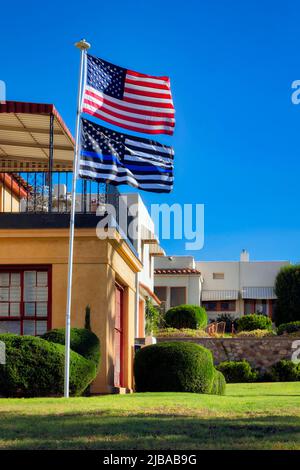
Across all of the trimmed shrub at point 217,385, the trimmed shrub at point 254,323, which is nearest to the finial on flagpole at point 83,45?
the trimmed shrub at point 217,385

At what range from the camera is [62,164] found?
2527cm

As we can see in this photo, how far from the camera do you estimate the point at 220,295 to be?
2315 inches

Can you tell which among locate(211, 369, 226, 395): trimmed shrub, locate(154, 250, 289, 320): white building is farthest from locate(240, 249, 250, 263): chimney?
locate(211, 369, 226, 395): trimmed shrub

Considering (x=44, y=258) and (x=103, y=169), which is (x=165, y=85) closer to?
(x=103, y=169)

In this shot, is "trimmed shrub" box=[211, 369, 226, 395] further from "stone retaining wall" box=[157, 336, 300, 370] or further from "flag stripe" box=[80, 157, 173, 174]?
"stone retaining wall" box=[157, 336, 300, 370]

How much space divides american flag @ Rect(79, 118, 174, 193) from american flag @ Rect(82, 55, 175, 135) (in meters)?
0.35

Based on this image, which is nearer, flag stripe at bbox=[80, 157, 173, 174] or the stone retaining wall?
flag stripe at bbox=[80, 157, 173, 174]

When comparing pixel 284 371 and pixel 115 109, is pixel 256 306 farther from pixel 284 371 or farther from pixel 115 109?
pixel 115 109

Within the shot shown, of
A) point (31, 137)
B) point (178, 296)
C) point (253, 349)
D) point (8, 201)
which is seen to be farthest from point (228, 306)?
point (31, 137)

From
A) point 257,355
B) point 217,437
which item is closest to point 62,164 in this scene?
point 257,355

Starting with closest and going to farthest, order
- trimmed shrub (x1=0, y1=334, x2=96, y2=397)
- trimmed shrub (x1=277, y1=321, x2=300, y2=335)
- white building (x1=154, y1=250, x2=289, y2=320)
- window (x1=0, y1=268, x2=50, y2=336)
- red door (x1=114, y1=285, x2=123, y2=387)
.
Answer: trimmed shrub (x1=0, y1=334, x2=96, y2=397) → window (x1=0, y1=268, x2=50, y2=336) → red door (x1=114, y1=285, x2=123, y2=387) → trimmed shrub (x1=277, y1=321, x2=300, y2=335) → white building (x1=154, y1=250, x2=289, y2=320)

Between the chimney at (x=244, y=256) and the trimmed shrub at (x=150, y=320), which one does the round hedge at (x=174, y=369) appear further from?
the chimney at (x=244, y=256)

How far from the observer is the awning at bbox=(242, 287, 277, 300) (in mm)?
57781

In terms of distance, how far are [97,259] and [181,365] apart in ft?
10.5
